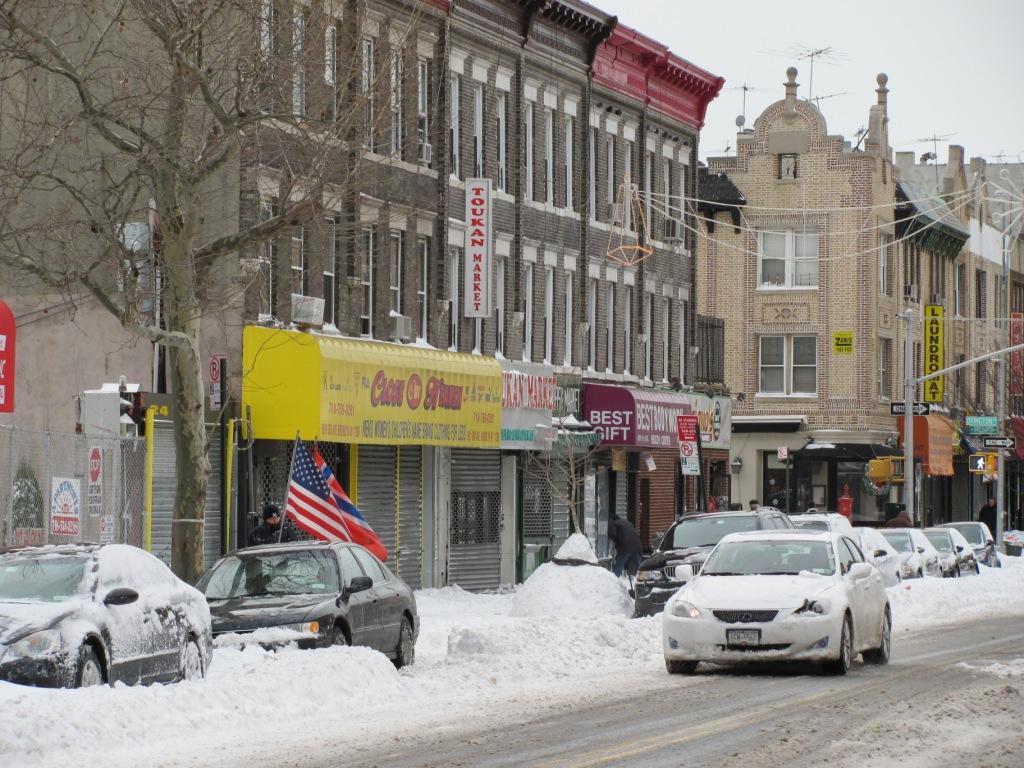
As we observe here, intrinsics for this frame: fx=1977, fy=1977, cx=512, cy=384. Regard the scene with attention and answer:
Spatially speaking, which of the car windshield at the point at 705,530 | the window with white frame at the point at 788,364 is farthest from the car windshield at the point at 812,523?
the window with white frame at the point at 788,364

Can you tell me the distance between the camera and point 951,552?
42.5 metres

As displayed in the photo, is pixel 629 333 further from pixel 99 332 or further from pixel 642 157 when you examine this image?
pixel 99 332

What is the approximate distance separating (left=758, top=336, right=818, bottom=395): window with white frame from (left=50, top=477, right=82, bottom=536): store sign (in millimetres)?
42877

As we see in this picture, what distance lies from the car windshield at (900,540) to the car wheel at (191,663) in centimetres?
2503

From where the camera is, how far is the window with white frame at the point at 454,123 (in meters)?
36.6

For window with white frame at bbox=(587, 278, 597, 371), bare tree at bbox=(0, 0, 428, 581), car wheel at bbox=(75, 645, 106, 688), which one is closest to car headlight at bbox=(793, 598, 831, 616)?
bare tree at bbox=(0, 0, 428, 581)

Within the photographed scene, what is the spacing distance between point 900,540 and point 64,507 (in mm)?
21748

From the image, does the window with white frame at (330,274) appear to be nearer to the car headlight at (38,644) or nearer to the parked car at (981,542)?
the car headlight at (38,644)

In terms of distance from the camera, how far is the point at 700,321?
2028 inches

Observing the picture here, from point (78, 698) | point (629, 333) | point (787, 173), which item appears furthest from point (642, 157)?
point (78, 698)

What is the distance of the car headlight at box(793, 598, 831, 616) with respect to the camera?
19750mm

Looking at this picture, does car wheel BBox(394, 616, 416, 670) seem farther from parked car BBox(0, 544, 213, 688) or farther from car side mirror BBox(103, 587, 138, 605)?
car side mirror BBox(103, 587, 138, 605)

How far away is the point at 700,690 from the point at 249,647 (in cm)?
430

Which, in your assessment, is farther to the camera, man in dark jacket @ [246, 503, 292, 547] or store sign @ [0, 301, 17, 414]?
man in dark jacket @ [246, 503, 292, 547]
